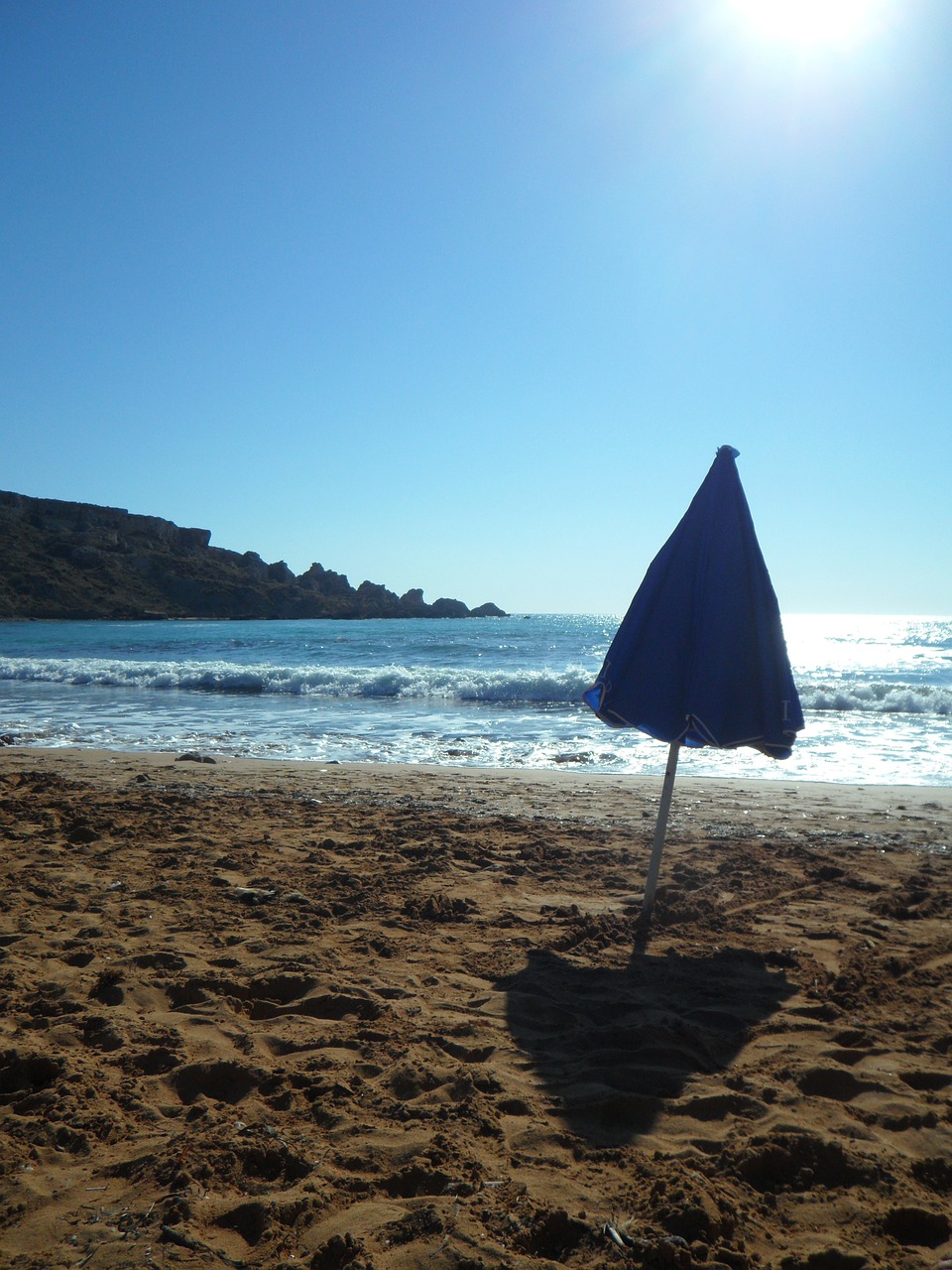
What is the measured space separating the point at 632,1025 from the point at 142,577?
8289cm

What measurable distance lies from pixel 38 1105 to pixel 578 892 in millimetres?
3059

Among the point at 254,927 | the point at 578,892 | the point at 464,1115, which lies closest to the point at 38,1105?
the point at 464,1115

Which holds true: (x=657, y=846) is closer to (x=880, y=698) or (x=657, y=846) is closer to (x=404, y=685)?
(x=880, y=698)

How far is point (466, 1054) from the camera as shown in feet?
9.39

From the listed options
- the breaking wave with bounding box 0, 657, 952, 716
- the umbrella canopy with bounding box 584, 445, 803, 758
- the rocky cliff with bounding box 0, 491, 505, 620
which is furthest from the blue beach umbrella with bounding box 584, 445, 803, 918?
the rocky cliff with bounding box 0, 491, 505, 620

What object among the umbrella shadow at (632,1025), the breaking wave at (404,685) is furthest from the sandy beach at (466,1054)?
the breaking wave at (404,685)

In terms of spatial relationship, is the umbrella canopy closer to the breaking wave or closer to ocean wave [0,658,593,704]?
the breaking wave

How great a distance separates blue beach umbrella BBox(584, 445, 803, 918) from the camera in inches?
155

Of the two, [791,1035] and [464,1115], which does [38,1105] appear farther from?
[791,1035]

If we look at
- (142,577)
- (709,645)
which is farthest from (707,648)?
(142,577)

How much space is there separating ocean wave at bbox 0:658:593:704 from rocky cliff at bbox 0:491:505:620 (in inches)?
1864

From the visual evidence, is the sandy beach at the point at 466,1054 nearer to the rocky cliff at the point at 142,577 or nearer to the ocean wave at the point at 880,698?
the ocean wave at the point at 880,698

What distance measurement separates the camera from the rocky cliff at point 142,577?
6850cm

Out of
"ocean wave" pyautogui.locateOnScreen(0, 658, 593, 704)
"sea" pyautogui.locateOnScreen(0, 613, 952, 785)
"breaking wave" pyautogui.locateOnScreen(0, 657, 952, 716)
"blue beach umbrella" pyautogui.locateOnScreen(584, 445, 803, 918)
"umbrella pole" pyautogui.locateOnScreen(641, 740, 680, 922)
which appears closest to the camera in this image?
"blue beach umbrella" pyautogui.locateOnScreen(584, 445, 803, 918)
